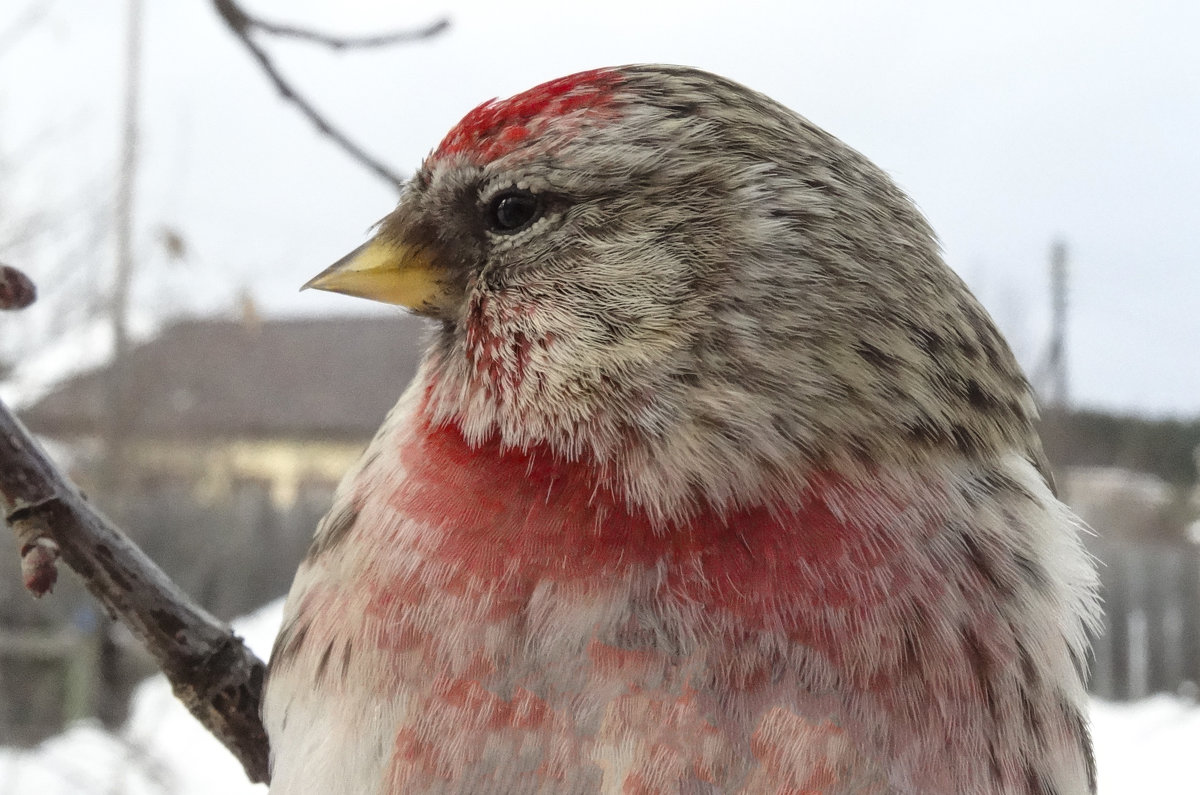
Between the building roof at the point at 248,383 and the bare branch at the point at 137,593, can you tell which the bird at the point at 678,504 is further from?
the building roof at the point at 248,383

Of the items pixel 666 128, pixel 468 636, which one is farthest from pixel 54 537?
pixel 666 128

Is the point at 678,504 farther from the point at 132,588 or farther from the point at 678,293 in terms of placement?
the point at 132,588

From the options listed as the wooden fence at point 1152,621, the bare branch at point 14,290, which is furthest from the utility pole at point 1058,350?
the bare branch at point 14,290

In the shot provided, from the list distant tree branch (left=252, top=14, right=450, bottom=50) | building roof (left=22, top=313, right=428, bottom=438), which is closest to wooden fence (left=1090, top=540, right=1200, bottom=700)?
building roof (left=22, top=313, right=428, bottom=438)

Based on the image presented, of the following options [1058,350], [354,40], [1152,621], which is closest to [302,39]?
[354,40]

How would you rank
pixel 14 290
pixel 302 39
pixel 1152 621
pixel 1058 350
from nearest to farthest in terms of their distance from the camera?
pixel 14 290 < pixel 302 39 < pixel 1058 350 < pixel 1152 621

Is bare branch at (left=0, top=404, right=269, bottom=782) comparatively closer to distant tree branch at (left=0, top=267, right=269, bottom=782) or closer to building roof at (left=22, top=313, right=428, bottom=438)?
distant tree branch at (left=0, top=267, right=269, bottom=782)
